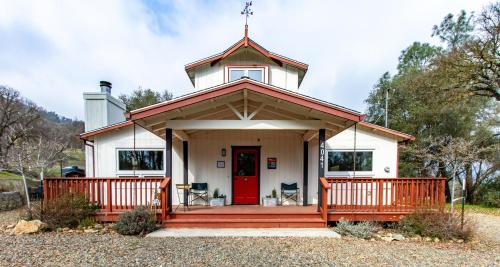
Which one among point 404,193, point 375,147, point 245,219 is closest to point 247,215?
point 245,219

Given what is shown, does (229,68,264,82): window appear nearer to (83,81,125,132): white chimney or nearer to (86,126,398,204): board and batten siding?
(86,126,398,204): board and batten siding

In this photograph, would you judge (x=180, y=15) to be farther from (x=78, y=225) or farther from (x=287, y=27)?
(x=78, y=225)

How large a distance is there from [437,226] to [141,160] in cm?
908

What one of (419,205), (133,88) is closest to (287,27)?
(419,205)

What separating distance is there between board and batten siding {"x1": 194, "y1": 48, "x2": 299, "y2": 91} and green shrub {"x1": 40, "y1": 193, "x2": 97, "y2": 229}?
562 centimetres

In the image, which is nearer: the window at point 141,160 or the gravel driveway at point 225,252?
the gravel driveway at point 225,252

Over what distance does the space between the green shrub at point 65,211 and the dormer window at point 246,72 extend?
242 inches

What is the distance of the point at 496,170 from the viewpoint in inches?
500

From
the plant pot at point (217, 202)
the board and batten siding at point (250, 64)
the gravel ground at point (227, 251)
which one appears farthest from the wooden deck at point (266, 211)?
the board and batten siding at point (250, 64)

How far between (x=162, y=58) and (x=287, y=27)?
8.46 metres

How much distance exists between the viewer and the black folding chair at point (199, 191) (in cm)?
818

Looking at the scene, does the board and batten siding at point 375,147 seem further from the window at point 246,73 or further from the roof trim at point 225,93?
the window at point 246,73

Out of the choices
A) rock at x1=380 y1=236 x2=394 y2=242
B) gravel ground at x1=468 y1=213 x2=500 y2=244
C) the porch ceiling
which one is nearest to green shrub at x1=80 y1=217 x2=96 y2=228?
the porch ceiling

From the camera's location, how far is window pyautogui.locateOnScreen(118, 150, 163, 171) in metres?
8.56
